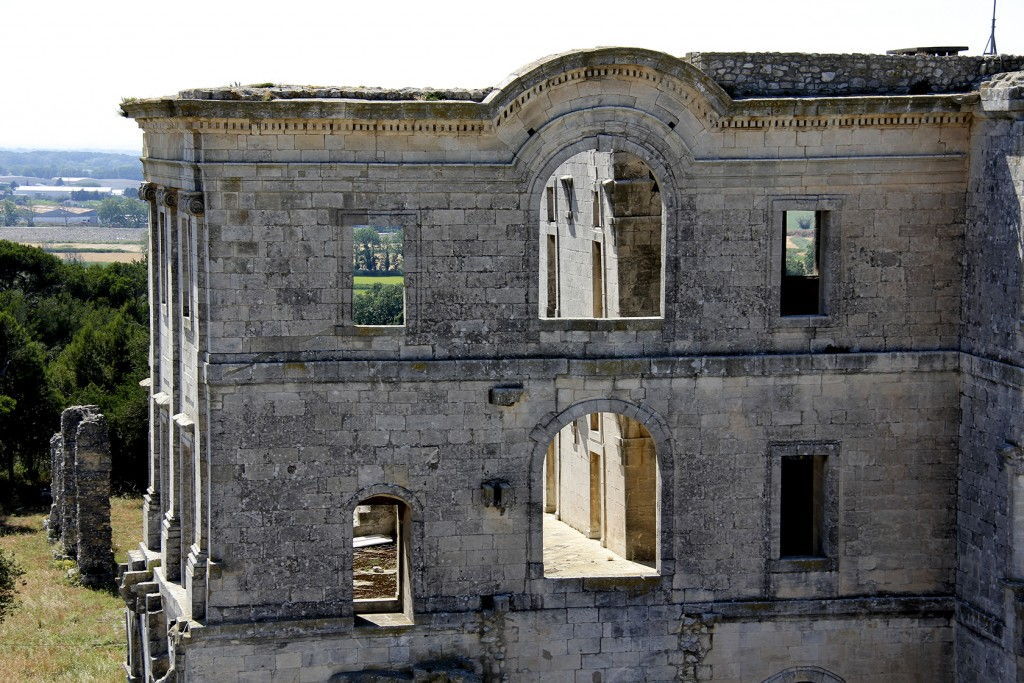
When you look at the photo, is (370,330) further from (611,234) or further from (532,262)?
(611,234)

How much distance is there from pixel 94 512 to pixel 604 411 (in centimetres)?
1897

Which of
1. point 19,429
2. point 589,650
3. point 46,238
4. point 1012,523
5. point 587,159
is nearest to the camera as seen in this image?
point 1012,523

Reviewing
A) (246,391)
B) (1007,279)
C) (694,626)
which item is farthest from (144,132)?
(1007,279)

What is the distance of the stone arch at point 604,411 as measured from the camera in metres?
23.4

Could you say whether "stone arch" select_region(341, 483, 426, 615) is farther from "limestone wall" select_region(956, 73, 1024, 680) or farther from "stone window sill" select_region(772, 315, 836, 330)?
"limestone wall" select_region(956, 73, 1024, 680)

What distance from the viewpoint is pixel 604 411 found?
23.3m

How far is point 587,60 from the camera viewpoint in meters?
22.8

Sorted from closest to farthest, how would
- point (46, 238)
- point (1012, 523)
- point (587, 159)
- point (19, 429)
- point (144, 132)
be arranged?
1. point (1012, 523)
2. point (144, 132)
3. point (587, 159)
4. point (19, 429)
5. point (46, 238)

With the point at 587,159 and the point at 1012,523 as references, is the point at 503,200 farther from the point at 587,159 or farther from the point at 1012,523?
the point at 1012,523

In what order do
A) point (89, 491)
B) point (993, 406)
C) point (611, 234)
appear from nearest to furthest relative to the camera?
point (993, 406) → point (611, 234) → point (89, 491)


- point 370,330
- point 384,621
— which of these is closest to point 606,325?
point 370,330

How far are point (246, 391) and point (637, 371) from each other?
18.6 feet

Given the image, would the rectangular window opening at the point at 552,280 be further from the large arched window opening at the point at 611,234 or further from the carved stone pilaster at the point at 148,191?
the carved stone pilaster at the point at 148,191

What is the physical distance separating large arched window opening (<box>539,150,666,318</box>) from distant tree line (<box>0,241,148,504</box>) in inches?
917
